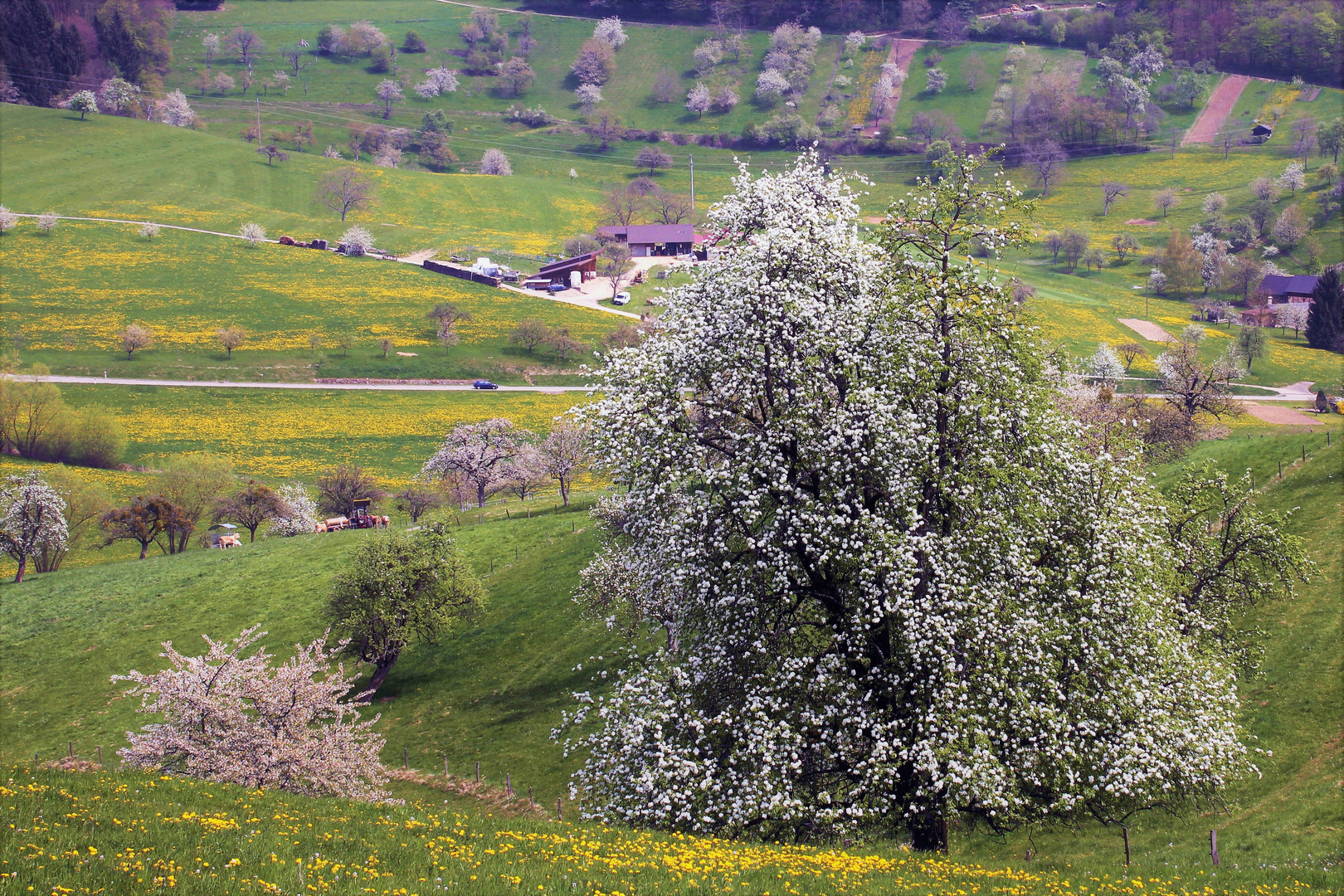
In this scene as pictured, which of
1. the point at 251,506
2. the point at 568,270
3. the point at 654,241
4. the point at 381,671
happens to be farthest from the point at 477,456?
the point at 654,241

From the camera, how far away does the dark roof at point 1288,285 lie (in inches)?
6201

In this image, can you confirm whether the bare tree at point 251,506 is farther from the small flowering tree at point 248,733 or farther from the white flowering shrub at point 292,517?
the small flowering tree at point 248,733

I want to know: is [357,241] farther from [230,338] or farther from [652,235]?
[652,235]

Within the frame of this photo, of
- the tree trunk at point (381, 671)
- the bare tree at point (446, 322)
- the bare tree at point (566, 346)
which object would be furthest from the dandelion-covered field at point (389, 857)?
the bare tree at point (446, 322)

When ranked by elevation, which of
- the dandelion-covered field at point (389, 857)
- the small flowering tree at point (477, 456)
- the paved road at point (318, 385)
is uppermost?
the dandelion-covered field at point (389, 857)

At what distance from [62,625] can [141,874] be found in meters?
60.5

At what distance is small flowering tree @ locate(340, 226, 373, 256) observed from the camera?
17593 cm

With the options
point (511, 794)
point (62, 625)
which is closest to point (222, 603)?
point (62, 625)

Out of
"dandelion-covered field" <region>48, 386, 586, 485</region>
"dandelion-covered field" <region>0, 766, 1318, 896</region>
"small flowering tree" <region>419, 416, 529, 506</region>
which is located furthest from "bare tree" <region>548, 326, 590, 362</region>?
"dandelion-covered field" <region>0, 766, 1318, 896</region>

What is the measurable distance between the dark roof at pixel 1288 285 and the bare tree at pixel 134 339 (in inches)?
7366

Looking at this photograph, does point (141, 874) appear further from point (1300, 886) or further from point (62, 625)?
point (62, 625)

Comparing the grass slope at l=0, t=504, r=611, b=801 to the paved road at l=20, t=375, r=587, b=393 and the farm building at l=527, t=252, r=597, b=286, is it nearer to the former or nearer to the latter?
the paved road at l=20, t=375, r=587, b=393

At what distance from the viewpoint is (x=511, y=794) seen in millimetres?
40000

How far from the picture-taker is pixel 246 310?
143 m
